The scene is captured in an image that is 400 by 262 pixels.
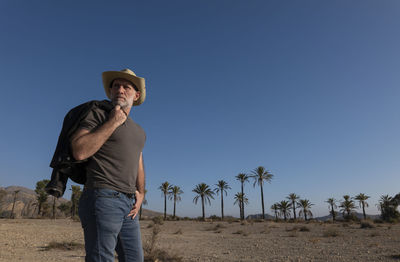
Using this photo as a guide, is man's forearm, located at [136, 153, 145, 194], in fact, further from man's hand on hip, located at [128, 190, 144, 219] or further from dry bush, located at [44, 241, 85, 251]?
dry bush, located at [44, 241, 85, 251]

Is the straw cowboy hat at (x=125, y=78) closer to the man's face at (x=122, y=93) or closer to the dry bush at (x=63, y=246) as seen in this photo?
the man's face at (x=122, y=93)

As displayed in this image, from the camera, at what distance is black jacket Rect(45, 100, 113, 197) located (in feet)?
5.51

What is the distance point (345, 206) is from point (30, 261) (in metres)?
57.4

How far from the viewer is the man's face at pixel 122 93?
6.81ft

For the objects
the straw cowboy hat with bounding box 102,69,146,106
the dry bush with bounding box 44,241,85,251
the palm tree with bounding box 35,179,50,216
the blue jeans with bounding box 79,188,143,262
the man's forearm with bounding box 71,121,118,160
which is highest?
the palm tree with bounding box 35,179,50,216

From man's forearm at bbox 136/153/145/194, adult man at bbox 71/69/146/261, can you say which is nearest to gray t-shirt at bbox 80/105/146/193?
adult man at bbox 71/69/146/261

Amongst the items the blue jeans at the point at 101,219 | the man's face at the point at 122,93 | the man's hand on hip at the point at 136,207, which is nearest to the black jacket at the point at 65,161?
the blue jeans at the point at 101,219

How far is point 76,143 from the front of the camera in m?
1.63

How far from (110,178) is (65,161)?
0.31 metres

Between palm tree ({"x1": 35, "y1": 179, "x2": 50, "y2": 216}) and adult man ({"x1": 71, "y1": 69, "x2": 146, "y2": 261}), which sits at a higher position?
palm tree ({"x1": 35, "y1": 179, "x2": 50, "y2": 216})

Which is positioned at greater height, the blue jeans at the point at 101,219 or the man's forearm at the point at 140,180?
the man's forearm at the point at 140,180

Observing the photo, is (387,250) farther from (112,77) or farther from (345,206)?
(345,206)

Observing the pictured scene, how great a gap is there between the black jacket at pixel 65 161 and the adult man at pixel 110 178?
59mm

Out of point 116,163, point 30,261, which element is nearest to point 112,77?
point 116,163
